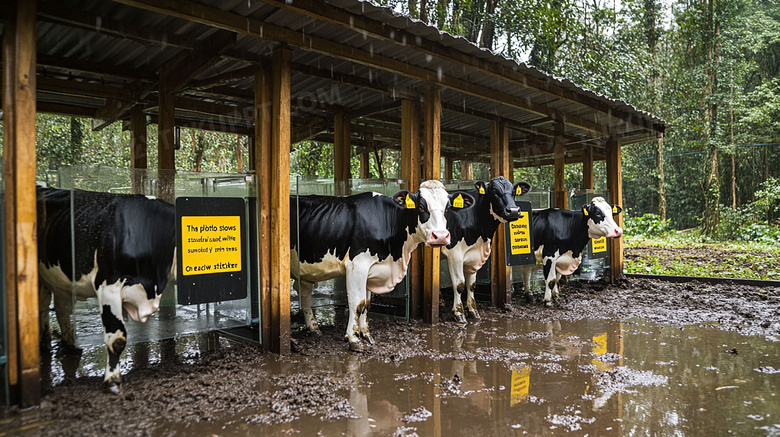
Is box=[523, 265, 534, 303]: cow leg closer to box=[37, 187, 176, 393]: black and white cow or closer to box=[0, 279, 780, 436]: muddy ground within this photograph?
box=[0, 279, 780, 436]: muddy ground

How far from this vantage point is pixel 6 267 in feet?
11.9

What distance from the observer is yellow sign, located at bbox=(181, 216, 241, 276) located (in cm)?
472

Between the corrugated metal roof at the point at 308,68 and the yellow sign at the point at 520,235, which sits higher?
the corrugated metal roof at the point at 308,68

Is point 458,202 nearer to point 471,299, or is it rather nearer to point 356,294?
point 356,294

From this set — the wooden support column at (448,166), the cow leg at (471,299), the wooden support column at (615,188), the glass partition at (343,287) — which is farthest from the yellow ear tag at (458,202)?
the wooden support column at (448,166)

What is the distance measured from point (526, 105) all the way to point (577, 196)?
9.38 feet

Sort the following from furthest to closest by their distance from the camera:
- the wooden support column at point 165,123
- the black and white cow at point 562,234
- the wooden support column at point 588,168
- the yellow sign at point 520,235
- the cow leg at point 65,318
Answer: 1. the wooden support column at point 588,168
2. the black and white cow at point 562,234
3. the yellow sign at point 520,235
4. the wooden support column at point 165,123
5. the cow leg at point 65,318

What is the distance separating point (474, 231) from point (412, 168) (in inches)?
52.4

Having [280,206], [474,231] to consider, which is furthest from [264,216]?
[474,231]

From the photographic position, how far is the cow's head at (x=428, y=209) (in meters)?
5.74

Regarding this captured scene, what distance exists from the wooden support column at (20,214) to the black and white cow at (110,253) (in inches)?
20.8

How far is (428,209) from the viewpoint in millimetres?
5910

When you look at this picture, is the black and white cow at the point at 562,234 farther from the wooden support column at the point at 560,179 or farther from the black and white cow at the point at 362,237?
the black and white cow at the point at 362,237

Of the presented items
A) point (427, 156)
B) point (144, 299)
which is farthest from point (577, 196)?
point (144, 299)
